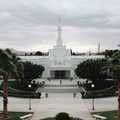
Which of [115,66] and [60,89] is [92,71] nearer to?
[60,89]

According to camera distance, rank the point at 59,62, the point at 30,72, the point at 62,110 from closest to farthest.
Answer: the point at 62,110 < the point at 30,72 < the point at 59,62

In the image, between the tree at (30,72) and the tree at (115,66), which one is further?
→ the tree at (30,72)

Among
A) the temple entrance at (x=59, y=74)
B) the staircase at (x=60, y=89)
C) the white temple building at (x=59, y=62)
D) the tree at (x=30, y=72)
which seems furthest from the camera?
the temple entrance at (x=59, y=74)

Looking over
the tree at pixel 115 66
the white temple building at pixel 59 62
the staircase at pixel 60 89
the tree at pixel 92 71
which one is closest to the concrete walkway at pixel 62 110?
the tree at pixel 115 66

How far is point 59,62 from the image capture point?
70938 millimetres

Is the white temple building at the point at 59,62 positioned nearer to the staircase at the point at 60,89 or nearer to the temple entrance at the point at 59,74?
the temple entrance at the point at 59,74

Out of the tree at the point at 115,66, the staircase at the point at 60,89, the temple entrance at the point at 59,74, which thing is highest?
the tree at the point at 115,66

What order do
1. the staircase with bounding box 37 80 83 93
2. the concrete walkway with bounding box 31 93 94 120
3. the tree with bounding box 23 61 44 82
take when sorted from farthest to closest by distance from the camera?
the tree with bounding box 23 61 44 82 < the staircase with bounding box 37 80 83 93 < the concrete walkway with bounding box 31 93 94 120

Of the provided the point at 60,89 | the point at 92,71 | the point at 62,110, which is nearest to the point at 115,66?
the point at 62,110

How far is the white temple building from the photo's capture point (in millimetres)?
64000

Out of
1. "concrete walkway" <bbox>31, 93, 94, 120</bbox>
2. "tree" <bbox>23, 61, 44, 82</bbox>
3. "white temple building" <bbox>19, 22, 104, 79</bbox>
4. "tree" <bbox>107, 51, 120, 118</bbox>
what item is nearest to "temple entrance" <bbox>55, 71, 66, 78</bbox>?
"white temple building" <bbox>19, 22, 104, 79</bbox>

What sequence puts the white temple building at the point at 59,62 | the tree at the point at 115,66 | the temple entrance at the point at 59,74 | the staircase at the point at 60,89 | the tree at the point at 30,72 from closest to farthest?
the tree at the point at 115,66
the staircase at the point at 60,89
the tree at the point at 30,72
the white temple building at the point at 59,62
the temple entrance at the point at 59,74

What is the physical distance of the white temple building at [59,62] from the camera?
6400cm

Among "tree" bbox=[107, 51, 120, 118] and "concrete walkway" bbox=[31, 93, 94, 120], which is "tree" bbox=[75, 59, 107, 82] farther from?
"tree" bbox=[107, 51, 120, 118]
